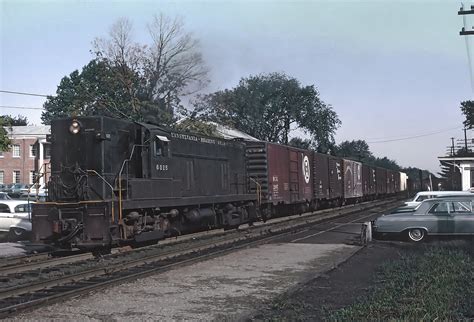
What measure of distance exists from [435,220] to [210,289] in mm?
8259

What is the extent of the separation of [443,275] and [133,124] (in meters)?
8.70

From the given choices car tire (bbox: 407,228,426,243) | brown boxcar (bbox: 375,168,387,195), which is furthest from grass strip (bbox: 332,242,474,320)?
brown boxcar (bbox: 375,168,387,195)

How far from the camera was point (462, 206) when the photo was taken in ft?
46.1

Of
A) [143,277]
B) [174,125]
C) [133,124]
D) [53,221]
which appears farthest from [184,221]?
[174,125]

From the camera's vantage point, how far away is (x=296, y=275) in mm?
9875

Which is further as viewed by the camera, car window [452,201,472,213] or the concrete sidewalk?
car window [452,201,472,213]

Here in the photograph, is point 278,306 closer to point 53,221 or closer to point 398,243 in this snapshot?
point 53,221

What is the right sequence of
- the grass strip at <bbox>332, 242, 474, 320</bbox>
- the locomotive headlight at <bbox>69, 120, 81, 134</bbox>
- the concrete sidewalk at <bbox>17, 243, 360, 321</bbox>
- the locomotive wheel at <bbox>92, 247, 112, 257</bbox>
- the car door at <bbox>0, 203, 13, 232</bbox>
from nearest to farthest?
the grass strip at <bbox>332, 242, 474, 320</bbox> < the concrete sidewalk at <bbox>17, 243, 360, 321</bbox> < the locomotive wheel at <bbox>92, 247, 112, 257</bbox> < the locomotive headlight at <bbox>69, 120, 81, 134</bbox> < the car door at <bbox>0, 203, 13, 232</bbox>

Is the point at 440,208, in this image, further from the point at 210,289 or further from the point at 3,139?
the point at 3,139

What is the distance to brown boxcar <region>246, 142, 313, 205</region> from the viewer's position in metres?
20.8

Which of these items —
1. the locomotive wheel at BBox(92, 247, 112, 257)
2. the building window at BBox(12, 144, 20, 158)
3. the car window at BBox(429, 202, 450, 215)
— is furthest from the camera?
the building window at BBox(12, 144, 20, 158)

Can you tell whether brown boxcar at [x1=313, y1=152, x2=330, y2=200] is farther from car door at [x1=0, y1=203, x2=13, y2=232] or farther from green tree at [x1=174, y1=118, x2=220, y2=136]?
car door at [x1=0, y1=203, x2=13, y2=232]

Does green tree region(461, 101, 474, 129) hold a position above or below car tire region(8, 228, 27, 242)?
above

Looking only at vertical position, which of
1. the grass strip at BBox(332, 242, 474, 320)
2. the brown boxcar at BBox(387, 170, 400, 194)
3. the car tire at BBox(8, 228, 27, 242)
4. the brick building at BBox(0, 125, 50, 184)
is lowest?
the grass strip at BBox(332, 242, 474, 320)
